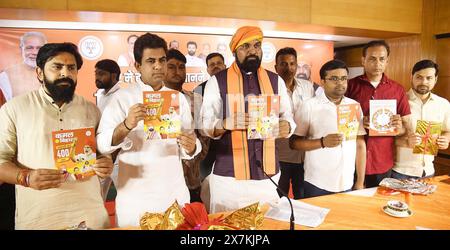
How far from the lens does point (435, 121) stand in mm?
3055

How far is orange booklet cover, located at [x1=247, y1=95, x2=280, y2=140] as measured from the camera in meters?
2.60

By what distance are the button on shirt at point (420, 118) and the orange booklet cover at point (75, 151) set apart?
8.46 feet

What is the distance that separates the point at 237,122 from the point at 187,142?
0.41 metres

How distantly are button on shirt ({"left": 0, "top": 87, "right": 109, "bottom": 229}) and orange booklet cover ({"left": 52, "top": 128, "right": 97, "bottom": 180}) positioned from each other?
0.03 m

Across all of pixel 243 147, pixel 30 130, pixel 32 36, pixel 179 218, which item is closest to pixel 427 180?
pixel 243 147

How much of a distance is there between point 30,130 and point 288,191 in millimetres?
1968

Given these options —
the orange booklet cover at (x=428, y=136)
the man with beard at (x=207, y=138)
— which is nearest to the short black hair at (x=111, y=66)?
the man with beard at (x=207, y=138)

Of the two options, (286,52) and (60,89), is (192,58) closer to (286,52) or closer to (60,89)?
(286,52)

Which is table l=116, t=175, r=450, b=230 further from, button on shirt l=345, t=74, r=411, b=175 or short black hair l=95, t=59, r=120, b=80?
short black hair l=95, t=59, r=120, b=80

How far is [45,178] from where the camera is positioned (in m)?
2.14

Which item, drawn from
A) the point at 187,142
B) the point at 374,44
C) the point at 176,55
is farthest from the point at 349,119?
the point at 176,55

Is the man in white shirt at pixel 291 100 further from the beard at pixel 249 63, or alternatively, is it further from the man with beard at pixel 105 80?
the man with beard at pixel 105 80

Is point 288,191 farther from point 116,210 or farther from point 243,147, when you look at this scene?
point 116,210

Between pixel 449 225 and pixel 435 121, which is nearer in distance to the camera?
pixel 449 225
